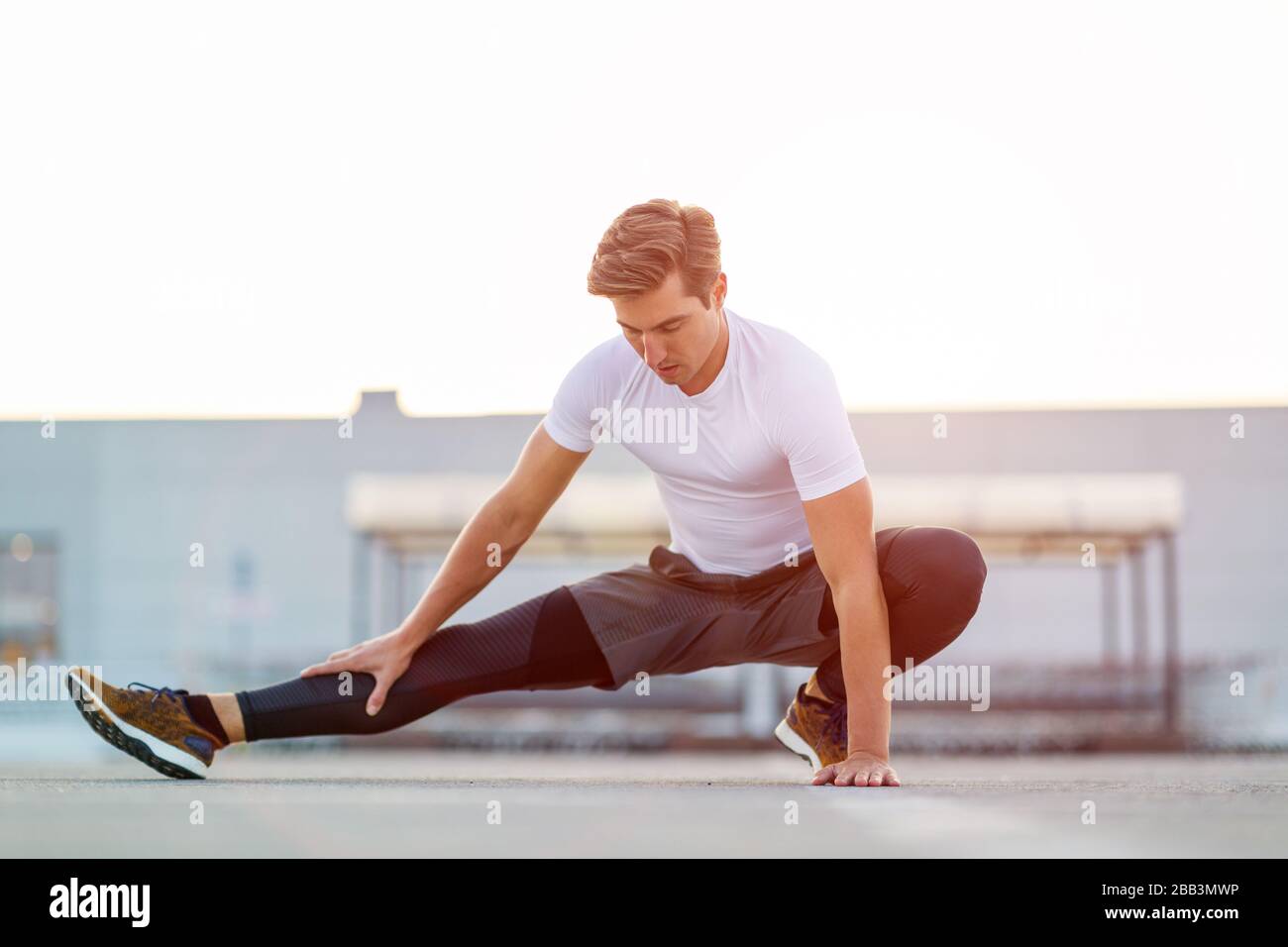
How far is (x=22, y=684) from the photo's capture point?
48.6 ft

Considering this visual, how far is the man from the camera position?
3205 mm

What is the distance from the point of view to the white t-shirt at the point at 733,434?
3.24 m

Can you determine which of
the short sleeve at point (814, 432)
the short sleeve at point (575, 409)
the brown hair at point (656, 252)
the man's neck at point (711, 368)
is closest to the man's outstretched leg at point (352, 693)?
the short sleeve at point (575, 409)

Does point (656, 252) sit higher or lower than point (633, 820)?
higher

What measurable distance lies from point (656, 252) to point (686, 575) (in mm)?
920

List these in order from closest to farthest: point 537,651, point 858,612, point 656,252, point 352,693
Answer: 1. point 656,252
2. point 858,612
3. point 352,693
4. point 537,651

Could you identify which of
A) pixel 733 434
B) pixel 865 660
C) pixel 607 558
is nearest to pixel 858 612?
pixel 865 660

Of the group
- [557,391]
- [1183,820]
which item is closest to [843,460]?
[557,391]

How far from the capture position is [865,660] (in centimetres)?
322

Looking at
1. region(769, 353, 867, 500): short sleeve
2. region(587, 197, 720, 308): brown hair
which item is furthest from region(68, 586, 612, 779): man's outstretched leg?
region(587, 197, 720, 308): brown hair

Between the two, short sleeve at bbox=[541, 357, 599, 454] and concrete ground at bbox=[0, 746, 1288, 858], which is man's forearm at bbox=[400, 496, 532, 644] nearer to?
short sleeve at bbox=[541, 357, 599, 454]

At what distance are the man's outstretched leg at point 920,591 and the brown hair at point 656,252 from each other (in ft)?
2.48

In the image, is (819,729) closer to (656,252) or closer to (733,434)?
(733,434)

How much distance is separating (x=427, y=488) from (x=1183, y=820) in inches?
463
